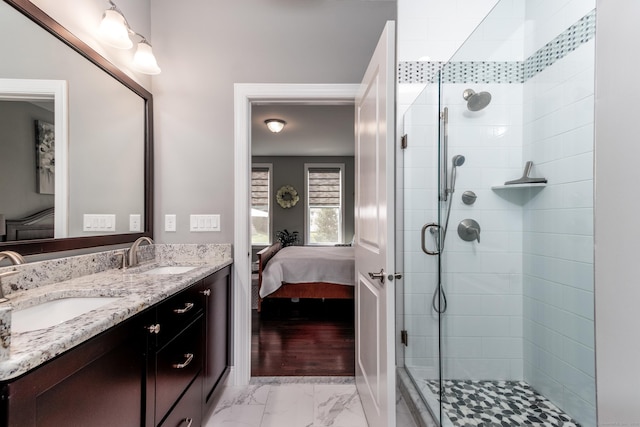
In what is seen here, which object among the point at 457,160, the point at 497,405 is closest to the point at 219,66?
the point at 457,160

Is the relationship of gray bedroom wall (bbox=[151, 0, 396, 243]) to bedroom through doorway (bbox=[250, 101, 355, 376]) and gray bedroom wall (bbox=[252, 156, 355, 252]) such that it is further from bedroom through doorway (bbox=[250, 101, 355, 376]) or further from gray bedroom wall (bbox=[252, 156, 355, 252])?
gray bedroom wall (bbox=[252, 156, 355, 252])

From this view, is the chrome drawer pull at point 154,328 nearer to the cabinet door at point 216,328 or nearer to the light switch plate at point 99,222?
the cabinet door at point 216,328

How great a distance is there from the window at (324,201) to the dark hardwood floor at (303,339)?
Result: 8.99 ft

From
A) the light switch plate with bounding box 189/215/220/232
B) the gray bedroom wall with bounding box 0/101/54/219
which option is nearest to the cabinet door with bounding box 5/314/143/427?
the gray bedroom wall with bounding box 0/101/54/219

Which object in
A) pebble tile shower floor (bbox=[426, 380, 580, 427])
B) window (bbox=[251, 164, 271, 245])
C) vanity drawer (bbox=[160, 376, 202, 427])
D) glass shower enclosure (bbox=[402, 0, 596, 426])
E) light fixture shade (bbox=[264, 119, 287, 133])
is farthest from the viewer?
window (bbox=[251, 164, 271, 245])

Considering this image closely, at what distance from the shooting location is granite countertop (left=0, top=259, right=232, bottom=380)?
1.91ft

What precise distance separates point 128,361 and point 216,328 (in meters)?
0.83

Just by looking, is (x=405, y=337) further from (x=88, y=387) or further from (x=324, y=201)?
(x=324, y=201)

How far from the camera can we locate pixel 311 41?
2000 mm

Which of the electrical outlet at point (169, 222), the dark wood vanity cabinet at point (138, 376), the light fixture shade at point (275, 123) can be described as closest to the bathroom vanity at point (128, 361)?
the dark wood vanity cabinet at point (138, 376)

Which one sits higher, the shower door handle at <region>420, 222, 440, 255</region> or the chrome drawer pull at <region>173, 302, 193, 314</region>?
the shower door handle at <region>420, 222, 440, 255</region>

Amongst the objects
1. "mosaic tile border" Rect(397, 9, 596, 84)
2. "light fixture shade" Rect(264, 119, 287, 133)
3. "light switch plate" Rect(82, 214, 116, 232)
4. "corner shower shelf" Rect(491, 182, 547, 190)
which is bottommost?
"light switch plate" Rect(82, 214, 116, 232)

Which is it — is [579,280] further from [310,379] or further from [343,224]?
[343,224]

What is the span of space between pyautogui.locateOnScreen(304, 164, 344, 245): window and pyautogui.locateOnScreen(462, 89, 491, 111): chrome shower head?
4.79 metres
